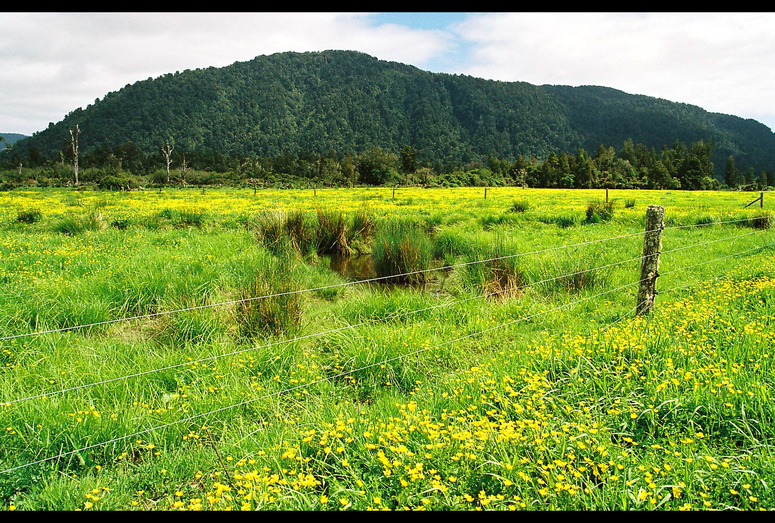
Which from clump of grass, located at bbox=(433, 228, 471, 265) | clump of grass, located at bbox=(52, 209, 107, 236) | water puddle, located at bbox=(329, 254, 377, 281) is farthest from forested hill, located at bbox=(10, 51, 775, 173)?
clump of grass, located at bbox=(433, 228, 471, 265)

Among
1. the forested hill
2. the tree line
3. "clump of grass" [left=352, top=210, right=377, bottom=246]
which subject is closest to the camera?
"clump of grass" [left=352, top=210, right=377, bottom=246]

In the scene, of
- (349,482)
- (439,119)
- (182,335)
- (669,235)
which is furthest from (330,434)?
(439,119)

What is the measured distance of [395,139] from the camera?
180m

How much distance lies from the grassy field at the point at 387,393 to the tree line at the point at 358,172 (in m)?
49.1

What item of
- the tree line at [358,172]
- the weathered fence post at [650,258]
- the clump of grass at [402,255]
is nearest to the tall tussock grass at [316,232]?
the clump of grass at [402,255]

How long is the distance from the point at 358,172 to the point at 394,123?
4692 inches

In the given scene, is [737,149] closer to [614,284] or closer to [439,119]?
[439,119]

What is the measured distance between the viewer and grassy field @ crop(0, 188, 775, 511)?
263 cm

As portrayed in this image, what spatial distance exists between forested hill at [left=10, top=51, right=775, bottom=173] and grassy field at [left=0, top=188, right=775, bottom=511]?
141 m

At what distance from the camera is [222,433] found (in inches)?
143

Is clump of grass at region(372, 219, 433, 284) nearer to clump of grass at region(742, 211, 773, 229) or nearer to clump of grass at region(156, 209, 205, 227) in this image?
clump of grass at region(156, 209, 205, 227)

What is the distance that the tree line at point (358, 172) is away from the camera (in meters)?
61.8

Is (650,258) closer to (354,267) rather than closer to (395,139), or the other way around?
(354,267)

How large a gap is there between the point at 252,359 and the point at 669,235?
46.9 ft
